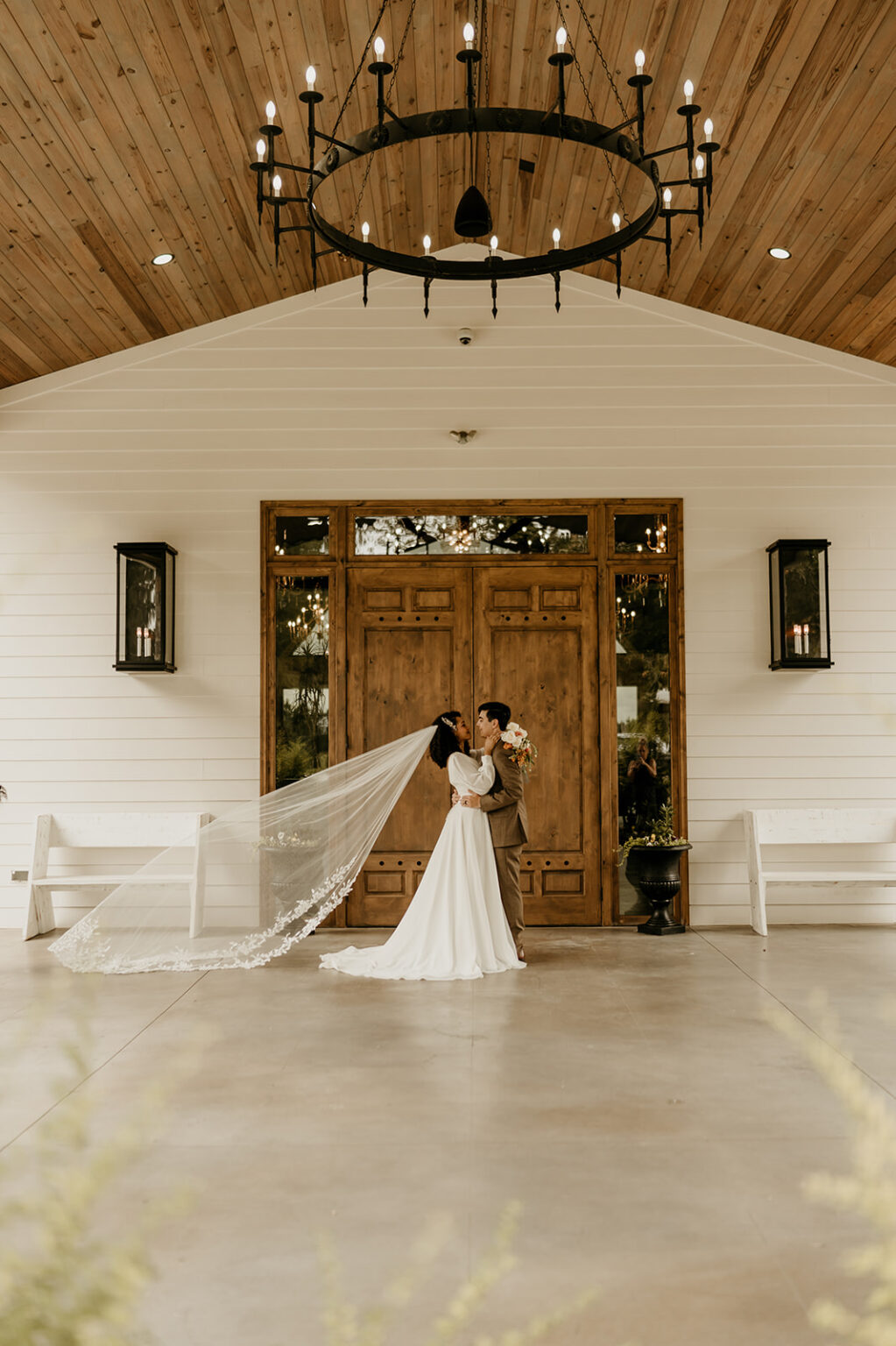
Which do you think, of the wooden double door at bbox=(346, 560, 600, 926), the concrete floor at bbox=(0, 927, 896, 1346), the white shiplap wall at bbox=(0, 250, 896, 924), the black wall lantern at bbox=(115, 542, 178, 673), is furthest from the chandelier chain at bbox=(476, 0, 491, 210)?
the concrete floor at bbox=(0, 927, 896, 1346)

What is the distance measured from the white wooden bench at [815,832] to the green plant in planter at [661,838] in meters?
0.47

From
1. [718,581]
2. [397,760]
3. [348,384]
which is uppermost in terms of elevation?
[348,384]

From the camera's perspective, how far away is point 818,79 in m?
5.48

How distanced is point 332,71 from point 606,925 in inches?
A: 220

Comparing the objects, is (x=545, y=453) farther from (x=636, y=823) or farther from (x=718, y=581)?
(x=636, y=823)

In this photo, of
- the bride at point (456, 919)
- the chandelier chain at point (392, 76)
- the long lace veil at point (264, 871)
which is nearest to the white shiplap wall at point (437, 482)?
the chandelier chain at point (392, 76)

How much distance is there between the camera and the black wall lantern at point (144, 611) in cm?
770

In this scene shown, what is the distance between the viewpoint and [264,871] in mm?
6902

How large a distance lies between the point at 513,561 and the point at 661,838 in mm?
2204

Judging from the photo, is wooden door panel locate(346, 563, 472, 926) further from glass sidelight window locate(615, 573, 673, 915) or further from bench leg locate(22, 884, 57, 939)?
bench leg locate(22, 884, 57, 939)

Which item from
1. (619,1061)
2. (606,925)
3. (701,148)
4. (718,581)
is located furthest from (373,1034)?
(718,581)

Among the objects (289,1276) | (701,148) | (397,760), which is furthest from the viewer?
(397,760)

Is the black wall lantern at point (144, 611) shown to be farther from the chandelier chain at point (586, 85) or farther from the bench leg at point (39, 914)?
the chandelier chain at point (586, 85)

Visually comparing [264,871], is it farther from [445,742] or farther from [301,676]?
[301,676]
